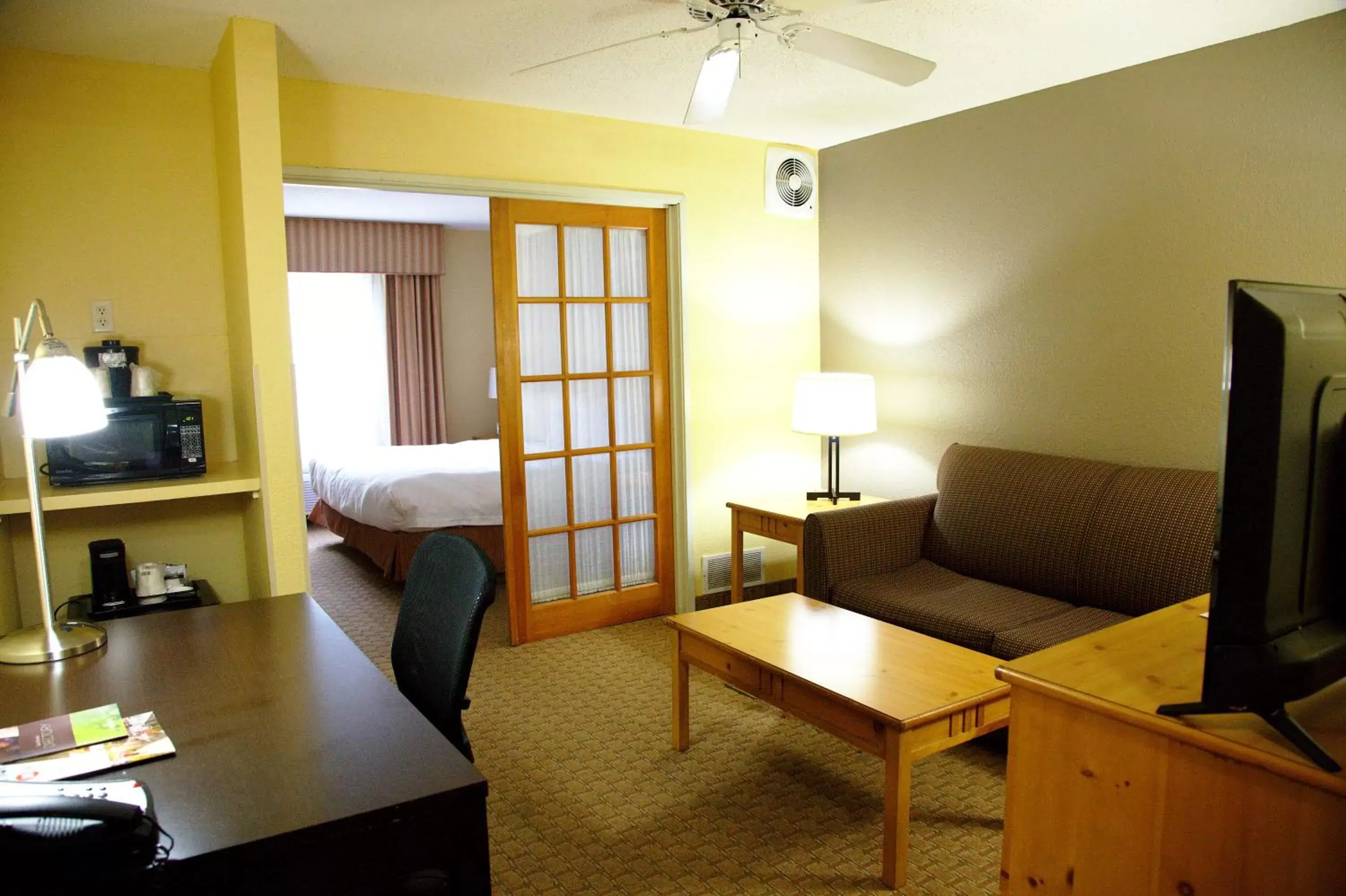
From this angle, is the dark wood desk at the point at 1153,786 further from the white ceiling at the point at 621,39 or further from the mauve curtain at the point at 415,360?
the mauve curtain at the point at 415,360

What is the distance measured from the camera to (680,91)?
3564mm

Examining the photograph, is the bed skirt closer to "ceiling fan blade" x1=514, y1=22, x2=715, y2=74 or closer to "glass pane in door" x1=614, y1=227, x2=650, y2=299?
"glass pane in door" x1=614, y1=227, x2=650, y2=299

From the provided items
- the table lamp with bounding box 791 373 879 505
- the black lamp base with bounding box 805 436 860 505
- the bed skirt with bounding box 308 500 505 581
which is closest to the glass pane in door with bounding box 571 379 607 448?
the bed skirt with bounding box 308 500 505 581

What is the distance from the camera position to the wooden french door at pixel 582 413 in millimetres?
3996

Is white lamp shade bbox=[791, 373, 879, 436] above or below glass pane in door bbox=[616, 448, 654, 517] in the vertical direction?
above

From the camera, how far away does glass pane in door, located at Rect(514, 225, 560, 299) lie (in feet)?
13.0

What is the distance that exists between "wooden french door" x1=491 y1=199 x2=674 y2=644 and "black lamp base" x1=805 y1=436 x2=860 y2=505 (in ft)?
2.42

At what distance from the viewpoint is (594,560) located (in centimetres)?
430

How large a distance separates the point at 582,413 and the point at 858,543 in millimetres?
1434

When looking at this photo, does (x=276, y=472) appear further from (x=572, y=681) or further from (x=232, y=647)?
(x=572, y=681)

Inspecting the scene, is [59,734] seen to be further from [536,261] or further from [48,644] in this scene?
[536,261]

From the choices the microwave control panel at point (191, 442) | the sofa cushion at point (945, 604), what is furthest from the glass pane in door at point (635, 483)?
the microwave control panel at point (191, 442)

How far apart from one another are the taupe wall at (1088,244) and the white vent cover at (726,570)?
2.09ft

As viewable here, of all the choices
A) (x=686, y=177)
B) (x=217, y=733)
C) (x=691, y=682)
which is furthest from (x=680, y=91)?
(x=217, y=733)
